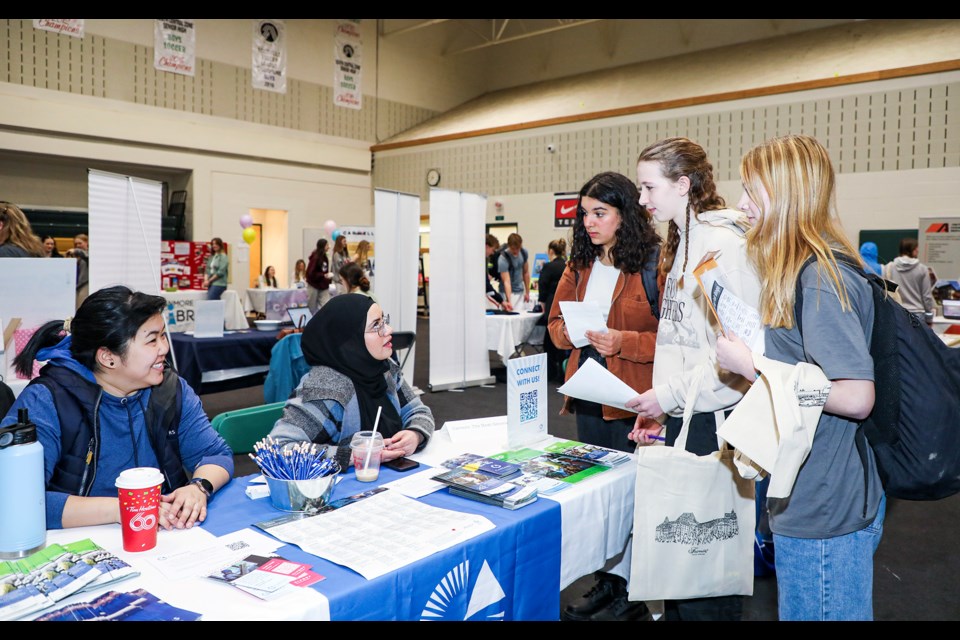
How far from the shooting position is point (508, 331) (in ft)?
22.3

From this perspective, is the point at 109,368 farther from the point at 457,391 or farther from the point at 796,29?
the point at 796,29

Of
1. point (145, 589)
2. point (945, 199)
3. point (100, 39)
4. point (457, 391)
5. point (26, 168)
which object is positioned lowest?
point (457, 391)

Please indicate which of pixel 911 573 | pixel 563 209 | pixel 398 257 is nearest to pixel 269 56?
pixel 563 209

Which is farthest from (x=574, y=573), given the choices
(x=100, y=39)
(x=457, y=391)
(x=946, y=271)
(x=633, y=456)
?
(x=100, y=39)

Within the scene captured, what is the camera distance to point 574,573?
5.32 feet

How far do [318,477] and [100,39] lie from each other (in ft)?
39.5

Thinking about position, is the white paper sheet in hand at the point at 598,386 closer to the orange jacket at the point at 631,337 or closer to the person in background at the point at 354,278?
the orange jacket at the point at 631,337

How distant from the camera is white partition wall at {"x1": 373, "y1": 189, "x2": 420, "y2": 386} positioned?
19.6 ft

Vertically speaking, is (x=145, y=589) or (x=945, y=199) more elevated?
(x=945, y=199)

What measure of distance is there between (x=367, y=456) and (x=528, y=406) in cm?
55

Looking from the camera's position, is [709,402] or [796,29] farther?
[796,29]

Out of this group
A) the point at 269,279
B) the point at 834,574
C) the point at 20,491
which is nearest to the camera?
the point at 20,491

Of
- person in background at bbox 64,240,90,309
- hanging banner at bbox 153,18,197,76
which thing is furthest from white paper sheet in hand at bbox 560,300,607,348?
hanging banner at bbox 153,18,197,76

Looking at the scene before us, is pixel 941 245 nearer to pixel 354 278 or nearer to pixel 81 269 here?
pixel 354 278
